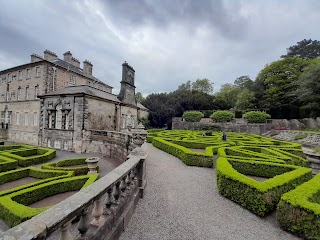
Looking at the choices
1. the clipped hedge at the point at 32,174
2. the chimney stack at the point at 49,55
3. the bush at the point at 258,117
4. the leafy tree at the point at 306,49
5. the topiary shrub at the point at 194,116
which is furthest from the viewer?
the leafy tree at the point at 306,49

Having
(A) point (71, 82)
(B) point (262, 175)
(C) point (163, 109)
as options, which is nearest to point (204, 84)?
(C) point (163, 109)

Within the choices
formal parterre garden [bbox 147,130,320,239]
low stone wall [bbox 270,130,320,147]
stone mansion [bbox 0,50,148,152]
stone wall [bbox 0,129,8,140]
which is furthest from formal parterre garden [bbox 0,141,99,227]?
low stone wall [bbox 270,130,320,147]

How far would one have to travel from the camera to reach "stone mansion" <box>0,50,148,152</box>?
17344mm

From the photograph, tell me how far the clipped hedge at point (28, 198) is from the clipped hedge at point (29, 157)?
608cm

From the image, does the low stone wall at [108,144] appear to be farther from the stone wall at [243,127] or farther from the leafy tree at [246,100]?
the leafy tree at [246,100]

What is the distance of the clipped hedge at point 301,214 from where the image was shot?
3.88 meters

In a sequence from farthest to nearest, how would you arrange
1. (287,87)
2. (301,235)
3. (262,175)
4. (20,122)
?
1. (287,87)
2. (20,122)
3. (262,175)
4. (301,235)

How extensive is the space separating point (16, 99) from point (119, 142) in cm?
2340

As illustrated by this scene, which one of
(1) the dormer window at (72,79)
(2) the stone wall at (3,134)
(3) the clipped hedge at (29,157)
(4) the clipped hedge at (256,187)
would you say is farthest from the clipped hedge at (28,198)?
(2) the stone wall at (3,134)

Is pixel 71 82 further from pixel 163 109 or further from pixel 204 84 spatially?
pixel 204 84

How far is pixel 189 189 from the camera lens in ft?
20.9

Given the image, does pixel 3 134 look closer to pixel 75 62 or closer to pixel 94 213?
pixel 75 62

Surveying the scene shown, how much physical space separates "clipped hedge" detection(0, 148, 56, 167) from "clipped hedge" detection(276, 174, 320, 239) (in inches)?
560

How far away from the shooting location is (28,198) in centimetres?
703
